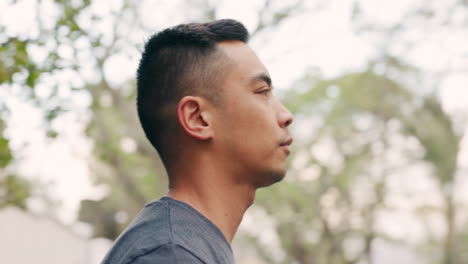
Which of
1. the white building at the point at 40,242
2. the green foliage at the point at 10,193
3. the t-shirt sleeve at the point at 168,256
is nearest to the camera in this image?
the t-shirt sleeve at the point at 168,256

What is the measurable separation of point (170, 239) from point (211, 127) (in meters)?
0.42

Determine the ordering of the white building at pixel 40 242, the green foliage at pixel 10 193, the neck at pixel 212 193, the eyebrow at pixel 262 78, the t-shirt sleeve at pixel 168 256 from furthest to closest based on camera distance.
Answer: the white building at pixel 40 242, the green foliage at pixel 10 193, the eyebrow at pixel 262 78, the neck at pixel 212 193, the t-shirt sleeve at pixel 168 256

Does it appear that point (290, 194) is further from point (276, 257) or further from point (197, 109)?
point (197, 109)

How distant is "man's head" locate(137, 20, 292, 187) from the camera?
1.79 meters

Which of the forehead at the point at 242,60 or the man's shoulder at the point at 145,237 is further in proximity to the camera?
the forehead at the point at 242,60

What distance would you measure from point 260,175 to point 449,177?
16502mm

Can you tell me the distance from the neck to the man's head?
39 millimetres

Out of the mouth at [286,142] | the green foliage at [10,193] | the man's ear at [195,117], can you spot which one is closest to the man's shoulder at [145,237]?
the man's ear at [195,117]

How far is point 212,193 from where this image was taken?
1.77m

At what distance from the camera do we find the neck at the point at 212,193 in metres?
1.75

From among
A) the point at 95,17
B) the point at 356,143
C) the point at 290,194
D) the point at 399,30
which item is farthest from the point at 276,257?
the point at 95,17

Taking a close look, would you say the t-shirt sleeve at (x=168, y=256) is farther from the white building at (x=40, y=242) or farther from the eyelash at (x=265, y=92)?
the white building at (x=40, y=242)

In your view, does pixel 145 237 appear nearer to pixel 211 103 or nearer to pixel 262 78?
pixel 211 103

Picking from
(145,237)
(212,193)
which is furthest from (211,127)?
(145,237)
